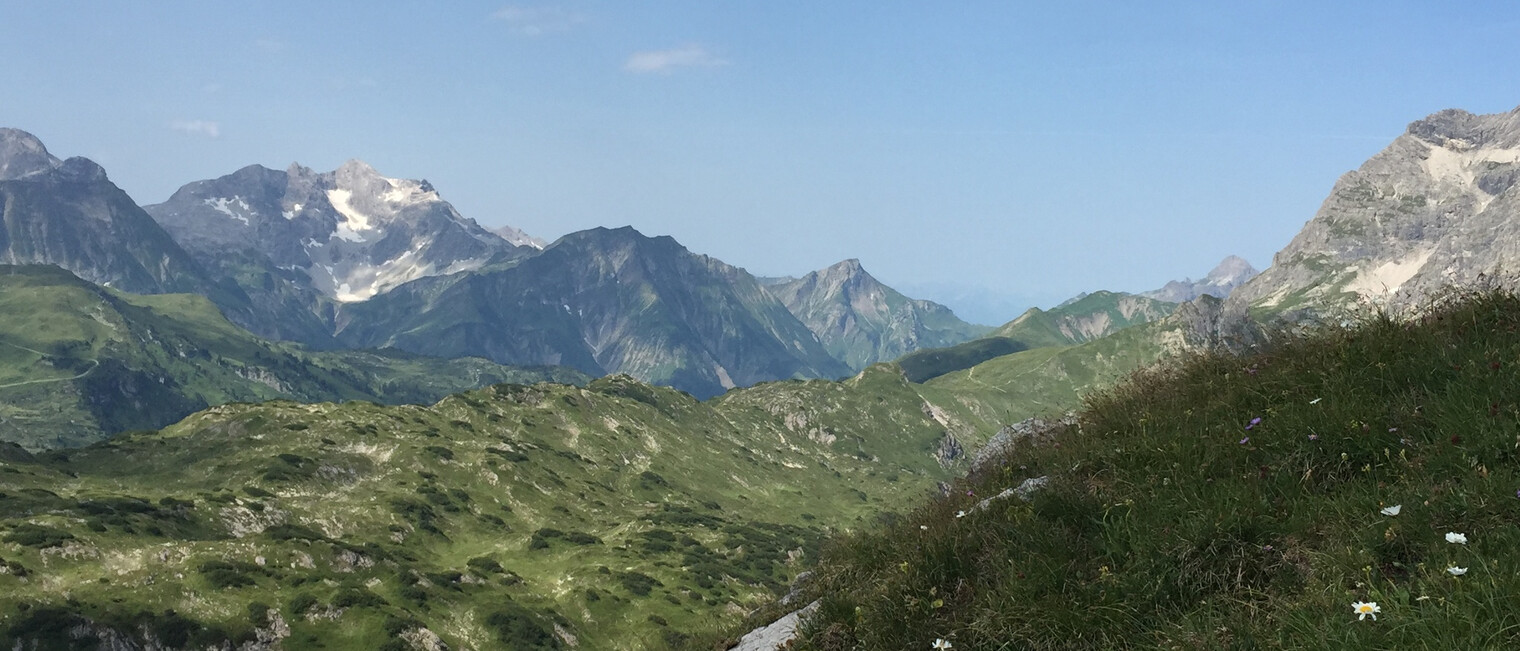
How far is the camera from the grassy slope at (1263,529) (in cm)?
659

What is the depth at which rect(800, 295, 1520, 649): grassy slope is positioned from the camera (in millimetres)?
6590

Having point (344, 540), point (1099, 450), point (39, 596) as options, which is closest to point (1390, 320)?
point (1099, 450)

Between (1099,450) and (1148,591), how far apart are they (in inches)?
128

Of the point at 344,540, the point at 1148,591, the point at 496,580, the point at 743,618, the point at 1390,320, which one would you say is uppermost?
the point at 1390,320

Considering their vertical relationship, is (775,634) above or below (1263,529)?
below

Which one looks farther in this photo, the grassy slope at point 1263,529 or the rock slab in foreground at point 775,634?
the rock slab in foreground at point 775,634

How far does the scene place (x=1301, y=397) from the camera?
10.4 m

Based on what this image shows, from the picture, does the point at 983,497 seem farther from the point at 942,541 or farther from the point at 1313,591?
the point at 1313,591

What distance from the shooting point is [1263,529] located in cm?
808

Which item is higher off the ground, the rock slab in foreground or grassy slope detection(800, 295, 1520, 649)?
grassy slope detection(800, 295, 1520, 649)

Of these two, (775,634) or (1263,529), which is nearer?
(1263,529)

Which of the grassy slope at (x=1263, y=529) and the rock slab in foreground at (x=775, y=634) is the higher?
the grassy slope at (x=1263, y=529)

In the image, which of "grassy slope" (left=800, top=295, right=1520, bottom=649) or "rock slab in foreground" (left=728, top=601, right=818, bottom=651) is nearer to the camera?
"grassy slope" (left=800, top=295, right=1520, bottom=649)

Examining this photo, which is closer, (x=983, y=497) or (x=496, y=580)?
(x=983, y=497)
